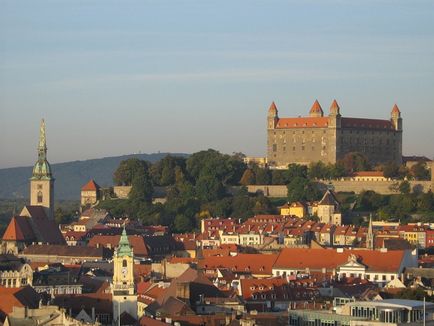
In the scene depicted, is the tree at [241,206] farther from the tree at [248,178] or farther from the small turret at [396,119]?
the small turret at [396,119]

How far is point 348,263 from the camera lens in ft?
283

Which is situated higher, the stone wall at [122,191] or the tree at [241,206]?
the stone wall at [122,191]

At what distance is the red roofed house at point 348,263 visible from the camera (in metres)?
84.3

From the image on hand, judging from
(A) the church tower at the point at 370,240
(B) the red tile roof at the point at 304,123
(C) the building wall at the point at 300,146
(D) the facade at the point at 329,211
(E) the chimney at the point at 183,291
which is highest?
(B) the red tile roof at the point at 304,123

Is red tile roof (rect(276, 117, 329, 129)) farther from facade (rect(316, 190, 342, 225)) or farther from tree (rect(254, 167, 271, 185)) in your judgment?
facade (rect(316, 190, 342, 225))

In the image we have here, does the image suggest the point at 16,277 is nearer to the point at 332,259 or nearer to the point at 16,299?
the point at 16,299

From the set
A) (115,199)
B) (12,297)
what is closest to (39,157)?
(115,199)

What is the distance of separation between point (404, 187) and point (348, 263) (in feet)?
152

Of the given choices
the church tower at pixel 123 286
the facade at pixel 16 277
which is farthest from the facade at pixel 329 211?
the church tower at pixel 123 286

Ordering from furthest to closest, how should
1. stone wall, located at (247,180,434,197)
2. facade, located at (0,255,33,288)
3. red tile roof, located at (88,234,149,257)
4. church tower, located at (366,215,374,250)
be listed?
stone wall, located at (247,180,434,197)
red tile roof, located at (88,234,149,257)
church tower, located at (366,215,374,250)
facade, located at (0,255,33,288)

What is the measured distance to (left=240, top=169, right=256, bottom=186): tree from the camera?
138 m

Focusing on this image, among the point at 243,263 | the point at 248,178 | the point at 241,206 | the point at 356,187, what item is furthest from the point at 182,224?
the point at 243,263

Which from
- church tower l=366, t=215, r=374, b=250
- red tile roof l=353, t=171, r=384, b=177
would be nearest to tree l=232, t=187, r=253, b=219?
red tile roof l=353, t=171, r=384, b=177

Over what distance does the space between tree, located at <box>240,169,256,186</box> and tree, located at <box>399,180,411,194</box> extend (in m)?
12.8
